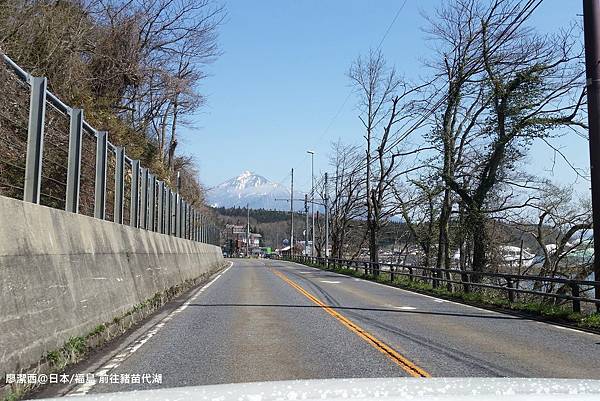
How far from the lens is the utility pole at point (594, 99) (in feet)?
42.8

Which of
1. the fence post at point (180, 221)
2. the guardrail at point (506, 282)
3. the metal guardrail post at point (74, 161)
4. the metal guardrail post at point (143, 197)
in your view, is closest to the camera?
the metal guardrail post at point (74, 161)

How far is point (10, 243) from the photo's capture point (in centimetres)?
649

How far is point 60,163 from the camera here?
10.9 m

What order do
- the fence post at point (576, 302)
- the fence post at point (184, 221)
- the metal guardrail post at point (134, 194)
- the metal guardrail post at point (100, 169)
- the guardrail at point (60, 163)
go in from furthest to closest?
the fence post at point (184, 221), the metal guardrail post at point (134, 194), the fence post at point (576, 302), the metal guardrail post at point (100, 169), the guardrail at point (60, 163)

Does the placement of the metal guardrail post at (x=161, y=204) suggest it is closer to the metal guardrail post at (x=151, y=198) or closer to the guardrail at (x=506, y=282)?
the metal guardrail post at (x=151, y=198)

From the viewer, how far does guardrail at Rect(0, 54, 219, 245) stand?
26.3 ft

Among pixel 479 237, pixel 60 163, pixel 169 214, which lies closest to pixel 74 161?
pixel 60 163

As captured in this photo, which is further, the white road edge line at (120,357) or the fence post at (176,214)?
the fence post at (176,214)

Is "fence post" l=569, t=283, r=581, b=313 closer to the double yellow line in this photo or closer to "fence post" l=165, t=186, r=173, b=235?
the double yellow line

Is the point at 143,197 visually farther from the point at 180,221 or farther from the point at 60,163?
the point at 180,221

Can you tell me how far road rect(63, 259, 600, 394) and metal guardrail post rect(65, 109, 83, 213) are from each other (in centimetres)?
262

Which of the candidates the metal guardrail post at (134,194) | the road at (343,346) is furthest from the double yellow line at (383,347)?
the metal guardrail post at (134,194)

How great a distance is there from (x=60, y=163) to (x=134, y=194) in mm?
4433

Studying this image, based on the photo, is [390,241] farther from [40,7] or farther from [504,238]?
[40,7]
